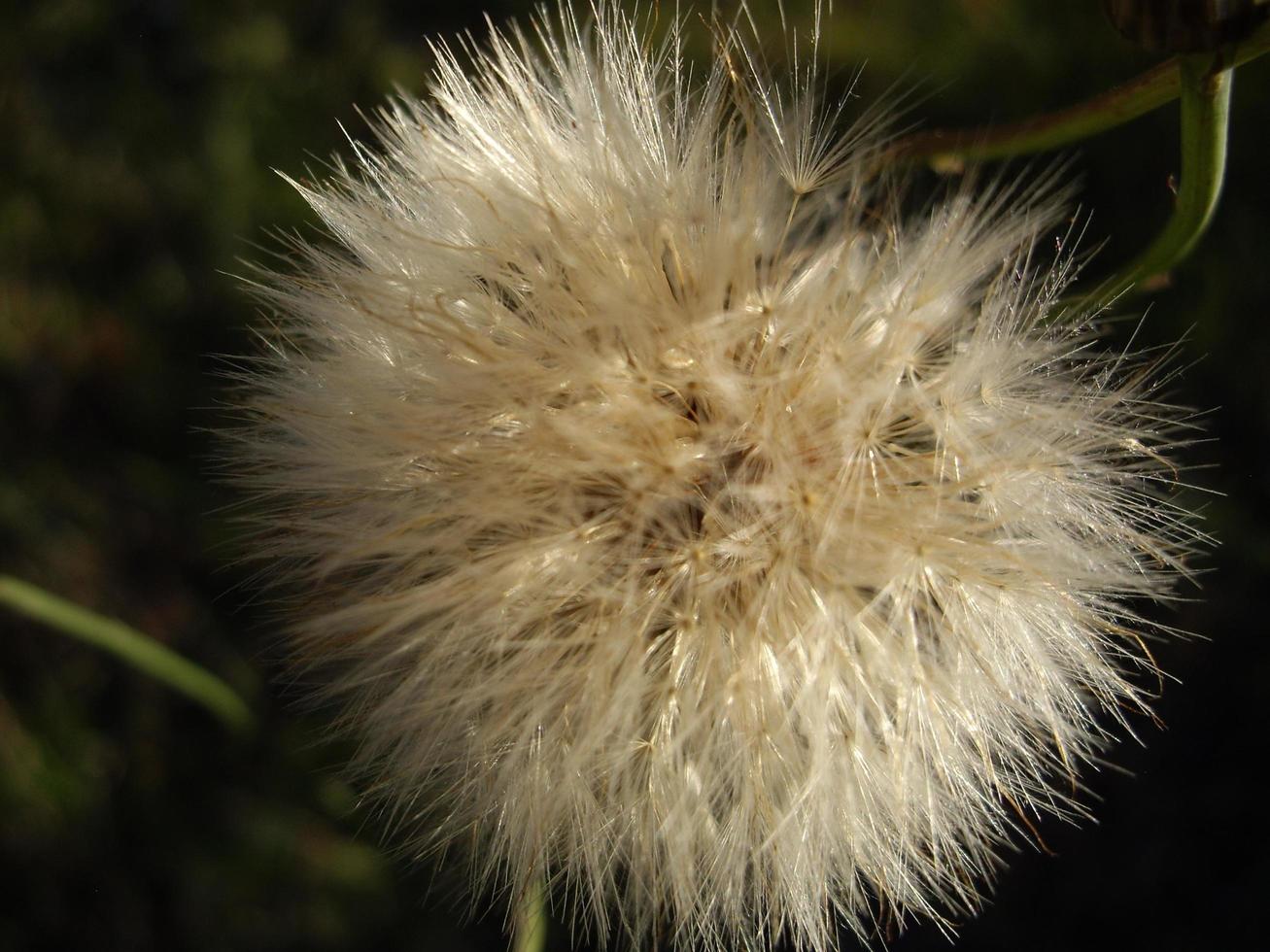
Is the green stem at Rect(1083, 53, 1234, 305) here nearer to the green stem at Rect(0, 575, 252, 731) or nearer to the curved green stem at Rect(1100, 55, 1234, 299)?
the curved green stem at Rect(1100, 55, 1234, 299)

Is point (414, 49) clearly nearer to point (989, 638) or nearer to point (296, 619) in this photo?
point (296, 619)

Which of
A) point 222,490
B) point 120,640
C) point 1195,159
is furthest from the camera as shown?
point 222,490

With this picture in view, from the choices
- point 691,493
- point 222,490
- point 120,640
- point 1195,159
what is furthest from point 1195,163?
point 222,490

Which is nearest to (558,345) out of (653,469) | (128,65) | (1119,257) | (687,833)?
(653,469)

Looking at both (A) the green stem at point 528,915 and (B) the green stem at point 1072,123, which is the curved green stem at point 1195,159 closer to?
(B) the green stem at point 1072,123

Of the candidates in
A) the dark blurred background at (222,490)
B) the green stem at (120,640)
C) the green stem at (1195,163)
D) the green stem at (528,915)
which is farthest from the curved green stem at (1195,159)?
the green stem at (120,640)

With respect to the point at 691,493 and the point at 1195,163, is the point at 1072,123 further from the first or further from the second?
the point at 691,493
